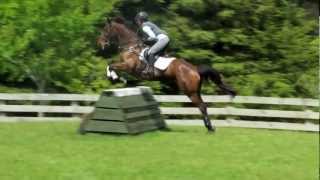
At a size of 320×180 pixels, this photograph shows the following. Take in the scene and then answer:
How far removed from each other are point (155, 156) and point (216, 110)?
758 centimetres

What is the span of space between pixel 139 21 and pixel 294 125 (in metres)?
5.25

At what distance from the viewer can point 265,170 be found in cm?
1052

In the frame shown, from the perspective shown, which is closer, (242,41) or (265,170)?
(265,170)

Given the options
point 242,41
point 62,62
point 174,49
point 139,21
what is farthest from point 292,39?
point 139,21

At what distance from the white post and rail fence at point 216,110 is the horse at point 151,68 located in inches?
110

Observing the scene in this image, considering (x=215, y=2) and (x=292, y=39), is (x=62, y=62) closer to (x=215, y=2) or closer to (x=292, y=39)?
(x=215, y=2)

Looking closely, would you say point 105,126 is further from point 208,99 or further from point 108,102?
point 208,99

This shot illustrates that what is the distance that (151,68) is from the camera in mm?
16266

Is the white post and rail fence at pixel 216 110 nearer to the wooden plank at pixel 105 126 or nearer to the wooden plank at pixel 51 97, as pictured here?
the wooden plank at pixel 51 97

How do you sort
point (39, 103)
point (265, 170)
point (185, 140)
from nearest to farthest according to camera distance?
point (265, 170) → point (185, 140) → point (39, 103)

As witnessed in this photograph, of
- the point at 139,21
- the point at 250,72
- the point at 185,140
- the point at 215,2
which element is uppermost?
the point at 139,21

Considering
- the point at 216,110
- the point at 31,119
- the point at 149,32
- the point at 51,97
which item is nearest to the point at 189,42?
the point at 216,110

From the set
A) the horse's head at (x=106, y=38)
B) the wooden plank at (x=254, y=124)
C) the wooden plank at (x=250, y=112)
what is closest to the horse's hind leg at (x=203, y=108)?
the horse's head at (x=106, y=38)

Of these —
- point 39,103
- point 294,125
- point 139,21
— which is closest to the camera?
point 139,21
